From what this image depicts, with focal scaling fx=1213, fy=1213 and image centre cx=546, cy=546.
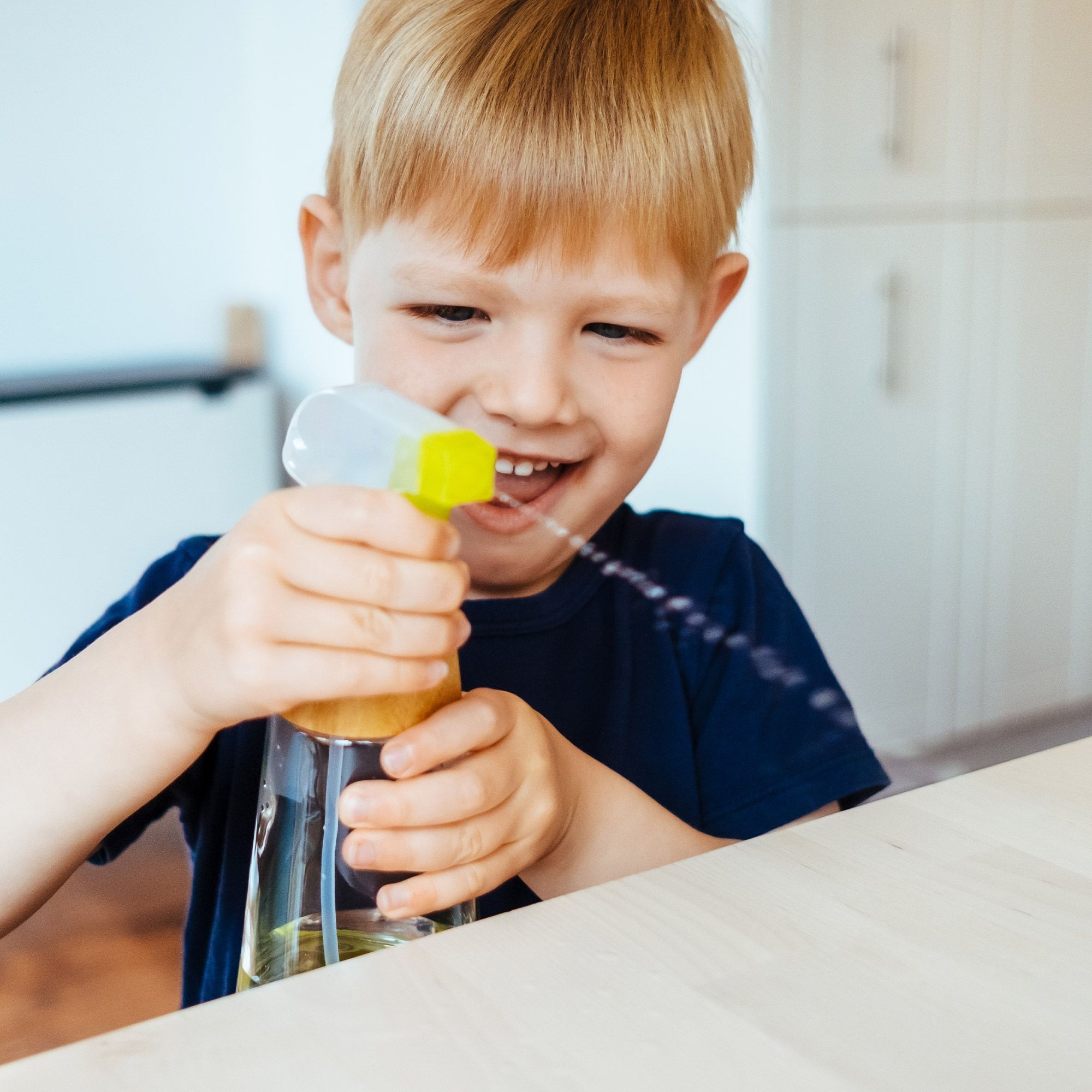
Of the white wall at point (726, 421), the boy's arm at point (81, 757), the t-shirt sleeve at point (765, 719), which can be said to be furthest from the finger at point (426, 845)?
the white wall at point (726, 421)

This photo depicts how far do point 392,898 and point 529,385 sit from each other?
1.02 ft

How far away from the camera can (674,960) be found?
0.30 metres

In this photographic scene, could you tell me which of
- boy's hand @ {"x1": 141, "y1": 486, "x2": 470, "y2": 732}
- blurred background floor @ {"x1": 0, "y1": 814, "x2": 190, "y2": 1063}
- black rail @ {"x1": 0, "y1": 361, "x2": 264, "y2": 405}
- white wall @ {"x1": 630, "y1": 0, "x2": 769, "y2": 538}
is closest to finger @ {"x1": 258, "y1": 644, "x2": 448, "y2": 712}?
boy's hand @ {"x1": 141, "y1": 486, "x2": 470, "y2": 732}

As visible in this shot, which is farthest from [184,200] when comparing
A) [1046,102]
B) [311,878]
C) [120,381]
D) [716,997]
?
[716,997]

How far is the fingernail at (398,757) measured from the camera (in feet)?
1.16

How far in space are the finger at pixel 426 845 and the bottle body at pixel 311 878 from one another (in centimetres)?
1

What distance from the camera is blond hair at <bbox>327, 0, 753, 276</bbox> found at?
2.03 ft

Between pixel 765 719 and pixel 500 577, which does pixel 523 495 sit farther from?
pixel 765 719

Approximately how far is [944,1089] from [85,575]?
1861 millimetres

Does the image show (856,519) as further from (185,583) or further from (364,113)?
(185,583)

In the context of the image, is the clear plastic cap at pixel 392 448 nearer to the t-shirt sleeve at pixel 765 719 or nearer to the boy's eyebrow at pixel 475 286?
the boy's eyebrow at pixel 475 286

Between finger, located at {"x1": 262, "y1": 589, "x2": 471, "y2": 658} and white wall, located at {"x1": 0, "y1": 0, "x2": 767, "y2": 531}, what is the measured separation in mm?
1524

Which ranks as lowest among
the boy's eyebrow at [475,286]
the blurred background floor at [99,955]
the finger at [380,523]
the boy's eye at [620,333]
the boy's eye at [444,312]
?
the blurred background floor at [99,955]

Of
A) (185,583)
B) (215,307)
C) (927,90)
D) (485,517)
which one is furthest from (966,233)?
(185,583)
